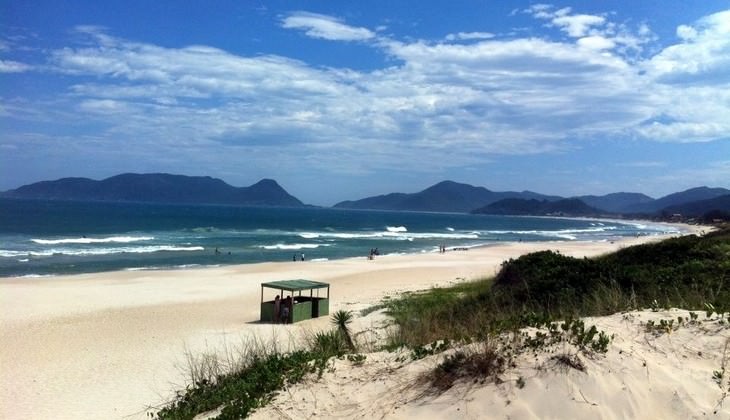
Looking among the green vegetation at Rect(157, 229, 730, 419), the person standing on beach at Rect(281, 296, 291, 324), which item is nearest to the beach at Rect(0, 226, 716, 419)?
the person standing on beach at Rect(281, 296, 291, 324)

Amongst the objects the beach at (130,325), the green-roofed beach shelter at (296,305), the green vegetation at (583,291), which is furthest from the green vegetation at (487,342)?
the green-roofed beach shelter at (296,305)

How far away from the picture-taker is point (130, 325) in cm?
1833

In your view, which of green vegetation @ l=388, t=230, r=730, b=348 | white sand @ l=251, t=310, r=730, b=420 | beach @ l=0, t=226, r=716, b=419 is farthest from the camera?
beach @ l=0, t=226, r=716, b=419

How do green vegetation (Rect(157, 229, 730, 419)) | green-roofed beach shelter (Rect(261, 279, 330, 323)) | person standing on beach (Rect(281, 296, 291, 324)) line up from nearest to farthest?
green vegetation (Rect(157, 229, 730, 419))
person standing on beach (Rect(281, 296, 291, 324))
green-roofed beach shelter (Rect(261, 279, 330, 323))

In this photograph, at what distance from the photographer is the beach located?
35.8 ft

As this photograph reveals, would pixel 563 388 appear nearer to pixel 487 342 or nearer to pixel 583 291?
pixel 487 342

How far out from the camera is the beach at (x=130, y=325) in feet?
35.8

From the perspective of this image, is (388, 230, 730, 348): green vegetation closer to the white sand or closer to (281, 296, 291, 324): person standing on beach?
the white sand

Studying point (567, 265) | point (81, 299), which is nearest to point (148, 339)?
point (81, 299)

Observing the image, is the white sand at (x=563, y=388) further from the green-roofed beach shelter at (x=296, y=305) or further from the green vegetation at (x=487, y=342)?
the green-roofed beach shelter at (x=296, y=305)

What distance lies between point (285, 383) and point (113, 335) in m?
13.4

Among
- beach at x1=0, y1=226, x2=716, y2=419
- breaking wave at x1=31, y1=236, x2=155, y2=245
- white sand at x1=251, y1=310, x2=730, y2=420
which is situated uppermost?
white sand at x1=251, y1=310, x2=730, y2=420

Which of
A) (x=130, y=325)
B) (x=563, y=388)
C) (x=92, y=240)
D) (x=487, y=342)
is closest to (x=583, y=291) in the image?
(x=487, y=342)

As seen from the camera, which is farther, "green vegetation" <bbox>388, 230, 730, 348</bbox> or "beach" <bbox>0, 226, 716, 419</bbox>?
"beach" <bbox>0, 226, 716, 419</bbox>
